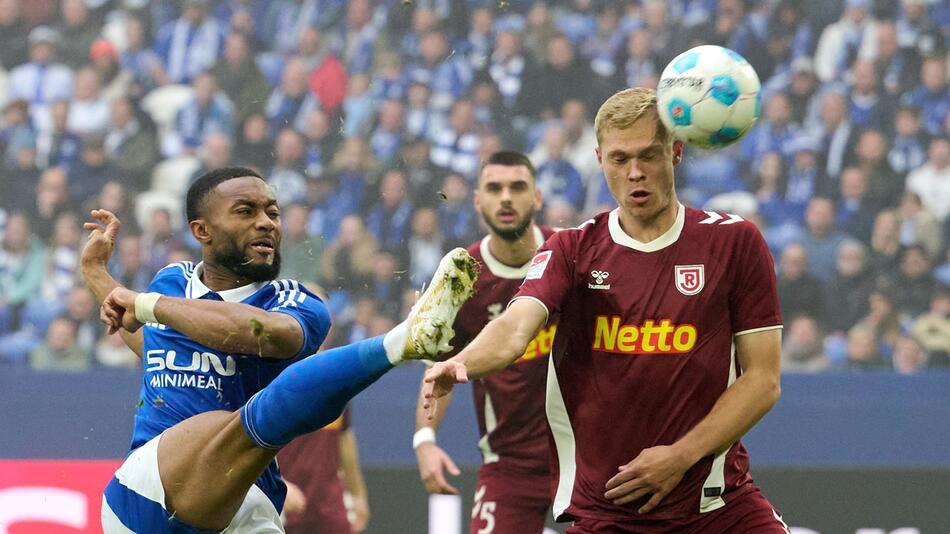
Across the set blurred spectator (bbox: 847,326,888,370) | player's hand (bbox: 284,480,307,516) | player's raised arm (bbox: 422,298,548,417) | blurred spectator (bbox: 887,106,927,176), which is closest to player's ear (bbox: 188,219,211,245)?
player's raised arm (bbox: 422,298,548,417)

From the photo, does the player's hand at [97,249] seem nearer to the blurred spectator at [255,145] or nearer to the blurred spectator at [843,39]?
the blurred spectator at [255,145]

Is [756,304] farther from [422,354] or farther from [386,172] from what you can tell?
[386,172]

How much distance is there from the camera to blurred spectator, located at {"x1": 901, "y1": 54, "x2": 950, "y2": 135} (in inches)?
444

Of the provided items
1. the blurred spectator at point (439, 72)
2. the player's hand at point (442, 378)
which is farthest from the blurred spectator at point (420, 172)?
the player's hand at point (442, 378)

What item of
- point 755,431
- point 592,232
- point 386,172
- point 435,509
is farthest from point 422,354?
point 386,172

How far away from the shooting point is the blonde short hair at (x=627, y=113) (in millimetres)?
4539

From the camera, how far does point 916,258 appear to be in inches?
412

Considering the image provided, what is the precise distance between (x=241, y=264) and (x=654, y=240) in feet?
5.07

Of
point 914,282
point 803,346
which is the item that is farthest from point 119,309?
point 914,282

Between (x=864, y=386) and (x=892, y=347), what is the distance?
1.09m

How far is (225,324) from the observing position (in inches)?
181

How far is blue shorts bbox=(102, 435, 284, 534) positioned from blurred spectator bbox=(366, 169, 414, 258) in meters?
5.40

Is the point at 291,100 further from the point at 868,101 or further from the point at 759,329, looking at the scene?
the point at 759,329

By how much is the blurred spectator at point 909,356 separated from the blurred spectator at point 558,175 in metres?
2.67
